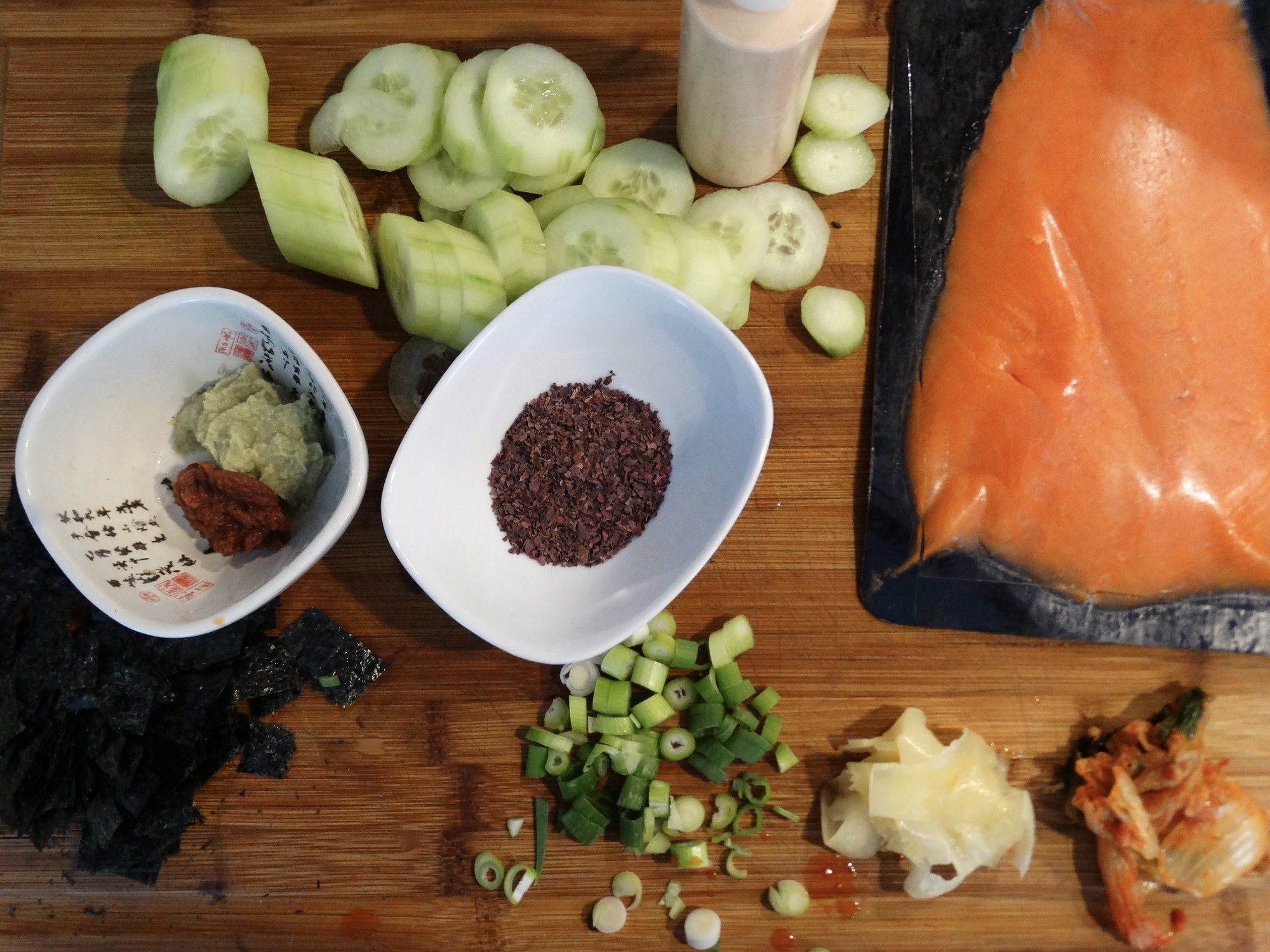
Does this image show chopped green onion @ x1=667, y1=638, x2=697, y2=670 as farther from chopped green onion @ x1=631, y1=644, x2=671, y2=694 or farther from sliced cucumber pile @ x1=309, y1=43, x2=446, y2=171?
sliced cucumber pile @ x1=309, y1=43, x2=446, y2=171

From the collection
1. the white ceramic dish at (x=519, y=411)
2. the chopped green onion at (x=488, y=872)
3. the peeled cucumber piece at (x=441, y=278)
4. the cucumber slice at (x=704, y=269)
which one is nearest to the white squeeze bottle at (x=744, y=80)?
the cucumber slice at (x=704, y=269)

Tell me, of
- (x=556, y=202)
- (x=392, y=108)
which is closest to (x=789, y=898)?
(x=556, y=202)

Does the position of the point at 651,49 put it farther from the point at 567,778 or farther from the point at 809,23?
the point at 567,778

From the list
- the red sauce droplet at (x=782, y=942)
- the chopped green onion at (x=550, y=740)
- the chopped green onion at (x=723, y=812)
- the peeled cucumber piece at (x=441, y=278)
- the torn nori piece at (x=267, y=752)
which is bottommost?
the red sauce droplet at (x=782, y=942)

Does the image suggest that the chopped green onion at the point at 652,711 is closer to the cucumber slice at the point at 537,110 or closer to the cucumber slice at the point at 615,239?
the cucumber slice at the point at 615,239

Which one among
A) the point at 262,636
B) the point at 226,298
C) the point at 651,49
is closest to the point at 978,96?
the point at 651,49

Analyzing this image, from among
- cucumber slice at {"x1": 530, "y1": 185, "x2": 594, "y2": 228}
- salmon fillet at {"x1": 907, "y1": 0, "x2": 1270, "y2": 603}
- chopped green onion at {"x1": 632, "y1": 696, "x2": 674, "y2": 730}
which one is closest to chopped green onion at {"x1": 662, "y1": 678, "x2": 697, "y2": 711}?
chopped green onion at {"x1": 632, "y1": 696, "x2": 674, "y2": 730}
